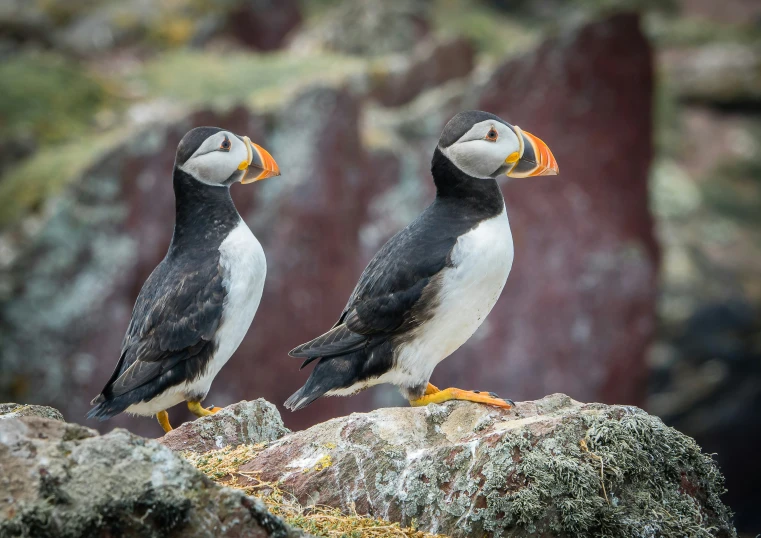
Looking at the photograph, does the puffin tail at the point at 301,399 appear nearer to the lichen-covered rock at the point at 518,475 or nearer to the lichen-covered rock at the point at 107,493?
the lichen-covered rock at the point at 518,475

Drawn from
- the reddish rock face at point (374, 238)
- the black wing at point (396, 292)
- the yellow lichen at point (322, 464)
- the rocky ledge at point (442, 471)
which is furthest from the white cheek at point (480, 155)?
the reddish rock face at point (374, 238)

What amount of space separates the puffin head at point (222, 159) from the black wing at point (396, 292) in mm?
942

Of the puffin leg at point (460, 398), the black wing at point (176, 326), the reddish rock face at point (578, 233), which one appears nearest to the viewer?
the puffin leg at point (460, 398)

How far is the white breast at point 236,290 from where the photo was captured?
19.4 feet

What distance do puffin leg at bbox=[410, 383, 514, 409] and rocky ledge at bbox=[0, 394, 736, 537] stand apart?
6cm

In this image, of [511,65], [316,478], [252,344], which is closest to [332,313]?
[252,344]

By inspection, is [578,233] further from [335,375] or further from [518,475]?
[518,475]

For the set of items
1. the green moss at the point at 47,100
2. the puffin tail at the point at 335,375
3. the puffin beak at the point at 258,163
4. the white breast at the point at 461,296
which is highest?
the green moss at the point at 47,100

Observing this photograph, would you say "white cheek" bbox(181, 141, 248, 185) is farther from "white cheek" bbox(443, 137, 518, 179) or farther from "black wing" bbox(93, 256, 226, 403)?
"white cheek" bbox(443, 137, 518, 179)

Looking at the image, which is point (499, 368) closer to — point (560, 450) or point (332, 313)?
point (332, 313)

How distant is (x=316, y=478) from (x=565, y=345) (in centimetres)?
969

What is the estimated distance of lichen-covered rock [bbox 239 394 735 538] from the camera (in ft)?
13.4

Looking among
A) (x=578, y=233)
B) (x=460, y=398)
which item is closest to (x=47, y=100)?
(x=578, y=233)

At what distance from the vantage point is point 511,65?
1332cm
